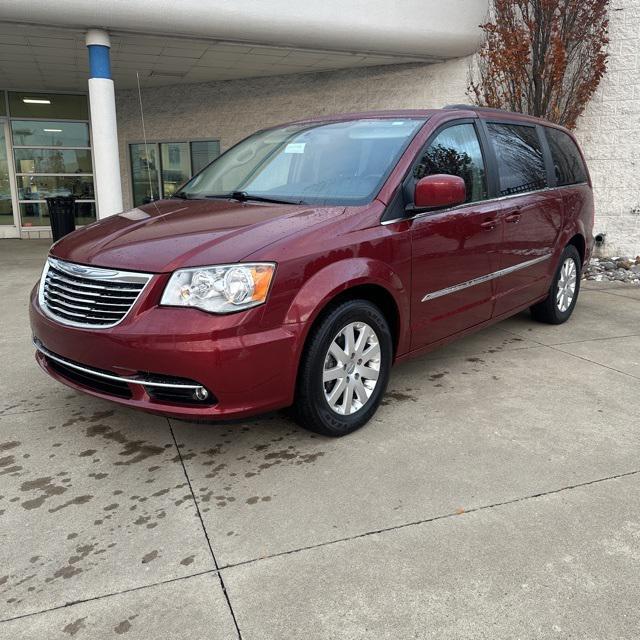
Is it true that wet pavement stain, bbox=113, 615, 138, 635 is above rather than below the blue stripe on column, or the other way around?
below

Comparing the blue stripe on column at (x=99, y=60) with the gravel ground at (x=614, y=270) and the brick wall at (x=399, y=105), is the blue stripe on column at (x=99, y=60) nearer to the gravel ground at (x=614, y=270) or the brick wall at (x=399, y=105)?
the brick wall at (x=399, y=105)

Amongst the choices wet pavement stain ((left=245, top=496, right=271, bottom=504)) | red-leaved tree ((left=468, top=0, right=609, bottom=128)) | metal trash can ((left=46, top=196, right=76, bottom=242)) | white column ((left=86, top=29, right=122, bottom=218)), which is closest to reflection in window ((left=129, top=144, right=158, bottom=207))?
metal trash can ((left=46, top=196, right=76, bottom=242))

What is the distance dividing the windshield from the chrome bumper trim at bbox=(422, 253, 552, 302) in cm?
78

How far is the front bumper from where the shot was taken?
9.05 feet

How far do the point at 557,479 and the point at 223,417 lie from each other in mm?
1668

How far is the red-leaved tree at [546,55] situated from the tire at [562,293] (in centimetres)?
445

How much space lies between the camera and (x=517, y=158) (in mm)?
4707

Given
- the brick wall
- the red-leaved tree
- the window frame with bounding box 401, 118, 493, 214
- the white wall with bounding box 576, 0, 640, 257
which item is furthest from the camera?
the brick wall

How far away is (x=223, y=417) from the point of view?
2.88m

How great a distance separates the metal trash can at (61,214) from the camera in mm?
12805

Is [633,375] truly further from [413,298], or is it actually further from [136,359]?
[136,359]

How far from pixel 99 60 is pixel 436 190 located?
7.10 m

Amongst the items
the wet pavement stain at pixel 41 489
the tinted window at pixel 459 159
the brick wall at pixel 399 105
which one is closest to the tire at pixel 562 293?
the tinted window at pixel 459 159

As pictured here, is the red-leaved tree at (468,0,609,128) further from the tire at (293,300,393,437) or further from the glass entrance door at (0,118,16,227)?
the glass entrance door at (0,118,16,227)
